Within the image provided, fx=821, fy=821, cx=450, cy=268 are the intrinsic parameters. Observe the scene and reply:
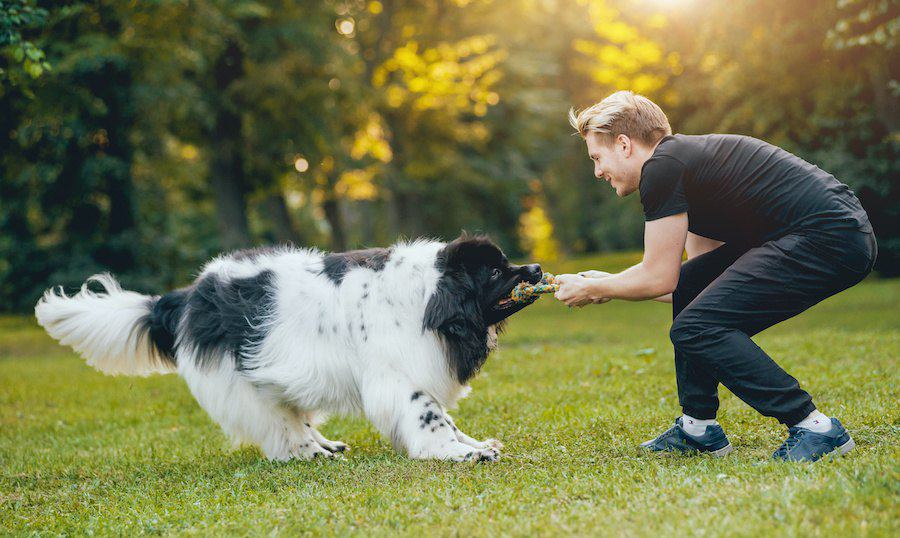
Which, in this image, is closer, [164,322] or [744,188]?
[744,188]

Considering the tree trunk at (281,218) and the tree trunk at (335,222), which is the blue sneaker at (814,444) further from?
the tree trunk at (335,222)

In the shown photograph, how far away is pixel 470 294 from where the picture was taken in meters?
4.96

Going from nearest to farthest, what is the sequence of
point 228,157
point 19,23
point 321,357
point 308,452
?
1. point 321,357
2. point 308,452
3. point 19,23
4. point 228,157

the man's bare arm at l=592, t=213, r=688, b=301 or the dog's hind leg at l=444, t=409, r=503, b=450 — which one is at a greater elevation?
the man's bare arm at l=592, t=213, r=688, b=301

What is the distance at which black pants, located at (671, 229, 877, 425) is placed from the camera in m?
4.13

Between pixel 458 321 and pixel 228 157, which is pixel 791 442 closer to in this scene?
pixel 458 321

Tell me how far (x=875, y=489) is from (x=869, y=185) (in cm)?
1520

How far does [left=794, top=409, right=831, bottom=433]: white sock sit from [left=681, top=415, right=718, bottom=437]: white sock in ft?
1.78

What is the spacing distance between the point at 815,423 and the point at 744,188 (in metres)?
1.24

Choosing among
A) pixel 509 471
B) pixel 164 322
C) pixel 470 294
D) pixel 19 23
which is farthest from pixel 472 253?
pixel 19 23

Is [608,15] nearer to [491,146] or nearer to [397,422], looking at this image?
[491,146]

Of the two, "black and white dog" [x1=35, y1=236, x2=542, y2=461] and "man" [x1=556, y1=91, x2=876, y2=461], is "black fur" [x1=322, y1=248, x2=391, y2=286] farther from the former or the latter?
"man" [x1=556, y1=91, x2=876, y2=461]

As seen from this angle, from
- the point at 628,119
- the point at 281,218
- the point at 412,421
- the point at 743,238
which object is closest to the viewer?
the point at 628,119

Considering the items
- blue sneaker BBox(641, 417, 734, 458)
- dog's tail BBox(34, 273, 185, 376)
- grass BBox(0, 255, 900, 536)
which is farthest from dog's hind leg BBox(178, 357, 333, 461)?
blue sneaker BBox(641, 417, 734, 458)
